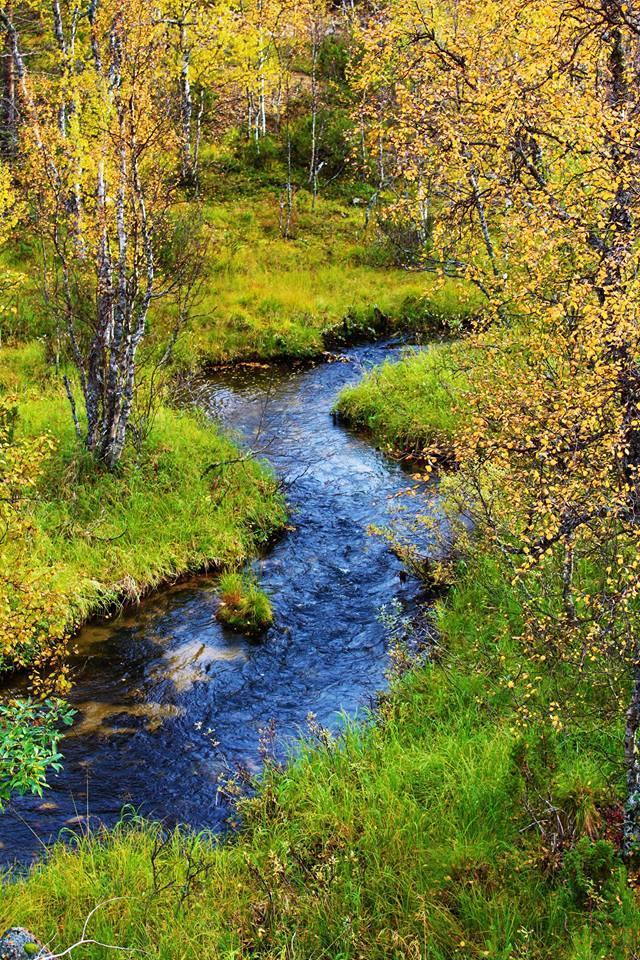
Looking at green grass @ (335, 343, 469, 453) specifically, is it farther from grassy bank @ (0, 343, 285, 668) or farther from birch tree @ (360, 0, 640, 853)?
birch tree @ (360, 0, 640, 853)

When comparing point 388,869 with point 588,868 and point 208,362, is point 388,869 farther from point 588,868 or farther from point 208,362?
point 208,362

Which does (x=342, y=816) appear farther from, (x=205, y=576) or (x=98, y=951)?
(x=205, y=576)

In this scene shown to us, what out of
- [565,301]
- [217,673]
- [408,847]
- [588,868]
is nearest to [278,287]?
[217,673]

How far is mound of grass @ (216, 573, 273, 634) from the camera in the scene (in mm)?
10359

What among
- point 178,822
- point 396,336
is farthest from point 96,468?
point 396,336

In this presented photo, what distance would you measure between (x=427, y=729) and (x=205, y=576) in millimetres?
5342

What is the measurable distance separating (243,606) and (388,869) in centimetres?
542

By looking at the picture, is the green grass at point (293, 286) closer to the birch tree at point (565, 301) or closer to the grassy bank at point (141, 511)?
the grassy bank at point (141, 511)

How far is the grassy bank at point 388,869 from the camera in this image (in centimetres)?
482

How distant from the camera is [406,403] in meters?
17.0

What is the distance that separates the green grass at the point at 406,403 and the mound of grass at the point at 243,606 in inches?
228

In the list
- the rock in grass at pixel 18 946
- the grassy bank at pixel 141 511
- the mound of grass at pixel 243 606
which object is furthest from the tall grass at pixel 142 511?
the rock in grass at pixel 18 946

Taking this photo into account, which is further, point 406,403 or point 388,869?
point 406,403

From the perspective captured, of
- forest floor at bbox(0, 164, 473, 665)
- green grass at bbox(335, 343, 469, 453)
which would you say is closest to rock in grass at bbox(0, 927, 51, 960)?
forest floor at bbox(0, 164, 473, 665)
